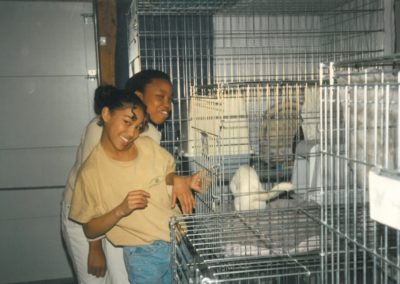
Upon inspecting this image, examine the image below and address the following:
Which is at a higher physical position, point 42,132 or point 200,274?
point 42,132

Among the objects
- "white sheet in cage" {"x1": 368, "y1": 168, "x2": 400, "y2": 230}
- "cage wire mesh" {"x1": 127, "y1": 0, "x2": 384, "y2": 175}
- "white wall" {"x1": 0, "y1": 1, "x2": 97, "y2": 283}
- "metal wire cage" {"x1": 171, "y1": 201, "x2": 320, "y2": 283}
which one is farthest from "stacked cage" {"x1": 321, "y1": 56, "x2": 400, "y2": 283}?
"white wall" {"x1": 0, "y1": 1, "x2": 97, "y2": 283}

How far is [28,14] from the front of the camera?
3.42 meters

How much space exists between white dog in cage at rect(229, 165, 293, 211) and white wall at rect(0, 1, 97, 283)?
1.70 metres

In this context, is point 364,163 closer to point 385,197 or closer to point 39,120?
point 385,197

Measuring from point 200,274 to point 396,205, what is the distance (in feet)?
1.70

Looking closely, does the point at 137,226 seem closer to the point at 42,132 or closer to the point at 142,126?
the point at 142,126

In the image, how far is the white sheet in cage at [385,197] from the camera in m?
0.97

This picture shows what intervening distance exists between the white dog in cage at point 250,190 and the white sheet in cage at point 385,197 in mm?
1193

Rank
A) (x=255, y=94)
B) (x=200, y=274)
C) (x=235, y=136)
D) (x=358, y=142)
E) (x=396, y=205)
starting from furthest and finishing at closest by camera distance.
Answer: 1. (x=255, y=94)
2. (x=235, y=136)
3. (x=358, y=142)
4. (x=200, y=274)
5. (x=396, y=205)

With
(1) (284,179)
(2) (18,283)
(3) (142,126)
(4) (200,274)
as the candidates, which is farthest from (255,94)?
(2) (18,283)

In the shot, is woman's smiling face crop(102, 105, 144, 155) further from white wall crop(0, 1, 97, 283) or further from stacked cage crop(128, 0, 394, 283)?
white wall crop(0, 1, 97, 283)

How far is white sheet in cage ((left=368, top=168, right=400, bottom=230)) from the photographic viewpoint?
967 millimetres

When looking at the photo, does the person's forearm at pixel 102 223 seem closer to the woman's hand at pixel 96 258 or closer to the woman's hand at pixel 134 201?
the woman's hand at pixel 134 201

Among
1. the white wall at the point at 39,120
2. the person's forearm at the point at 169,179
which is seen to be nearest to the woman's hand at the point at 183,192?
the person's forearm at the point at 169,179
